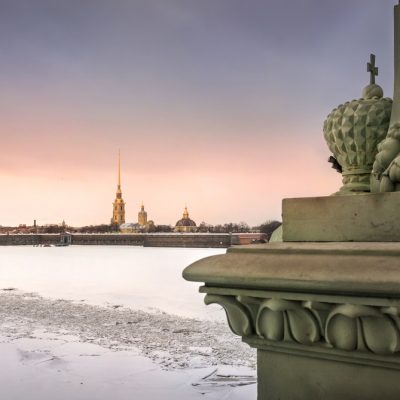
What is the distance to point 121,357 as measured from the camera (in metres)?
4.24

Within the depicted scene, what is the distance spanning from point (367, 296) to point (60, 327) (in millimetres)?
5420

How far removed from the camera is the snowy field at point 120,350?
3369mm

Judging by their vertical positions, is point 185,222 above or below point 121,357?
above

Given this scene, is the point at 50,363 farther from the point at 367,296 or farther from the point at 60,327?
the point at 367,296

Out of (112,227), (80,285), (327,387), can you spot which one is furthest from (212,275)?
(112,227)

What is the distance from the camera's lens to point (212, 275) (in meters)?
0.98

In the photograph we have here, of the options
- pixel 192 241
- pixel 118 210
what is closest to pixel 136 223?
pixel 118 210

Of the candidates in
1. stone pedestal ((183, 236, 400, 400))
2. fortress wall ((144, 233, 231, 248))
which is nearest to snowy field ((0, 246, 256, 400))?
stone pedestal ((183, 236, 400, 400))

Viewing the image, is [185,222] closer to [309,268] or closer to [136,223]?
[136,223]

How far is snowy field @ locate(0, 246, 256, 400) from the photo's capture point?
11.1 feet

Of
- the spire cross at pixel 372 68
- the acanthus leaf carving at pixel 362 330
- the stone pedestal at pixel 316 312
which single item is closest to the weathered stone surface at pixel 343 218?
the stone pedestal at pixel 316 312

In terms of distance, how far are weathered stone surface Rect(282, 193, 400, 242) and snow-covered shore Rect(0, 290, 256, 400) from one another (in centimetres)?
240

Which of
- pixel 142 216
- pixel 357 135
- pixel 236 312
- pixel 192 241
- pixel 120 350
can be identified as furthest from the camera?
pixel 142 216

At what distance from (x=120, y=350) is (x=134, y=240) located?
196 ft
